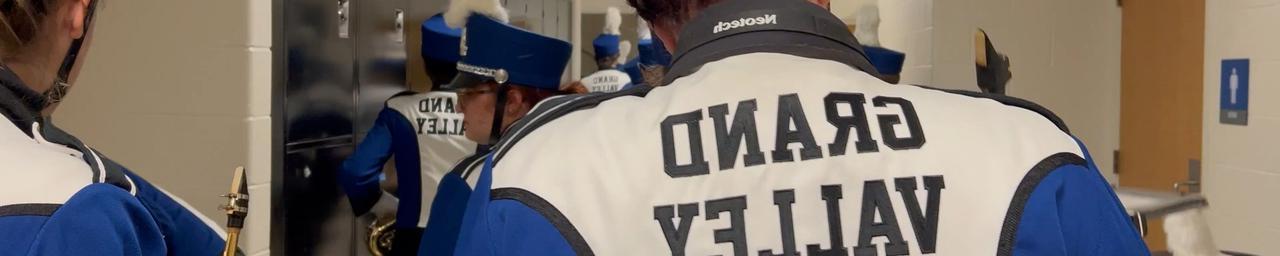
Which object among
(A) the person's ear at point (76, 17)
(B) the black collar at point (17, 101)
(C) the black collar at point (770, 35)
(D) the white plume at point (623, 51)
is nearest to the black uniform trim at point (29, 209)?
(B) the black collar at point (17, 101)

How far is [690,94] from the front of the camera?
35.8 inches

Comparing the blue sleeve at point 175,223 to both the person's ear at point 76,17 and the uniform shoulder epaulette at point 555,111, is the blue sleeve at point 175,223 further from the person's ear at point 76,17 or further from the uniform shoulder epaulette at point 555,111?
the uniform shoulder epaulette at point 555,111

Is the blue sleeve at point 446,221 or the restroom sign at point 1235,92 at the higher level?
the restroom sign at point 1235,92

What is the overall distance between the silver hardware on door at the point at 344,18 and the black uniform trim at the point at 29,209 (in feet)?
6.51

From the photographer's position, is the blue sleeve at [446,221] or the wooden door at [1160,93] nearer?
the blue sleeve at [446,221]

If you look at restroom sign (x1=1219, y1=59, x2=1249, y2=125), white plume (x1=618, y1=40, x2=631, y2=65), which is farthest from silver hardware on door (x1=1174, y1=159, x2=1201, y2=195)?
white plume (x1=618, y1=40, x2=631, y2=65)

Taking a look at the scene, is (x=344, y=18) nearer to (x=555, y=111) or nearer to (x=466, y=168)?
(x=466, y=168)

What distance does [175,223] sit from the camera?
0.97m

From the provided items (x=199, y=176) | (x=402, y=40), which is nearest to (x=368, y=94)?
(x=402, y=40)

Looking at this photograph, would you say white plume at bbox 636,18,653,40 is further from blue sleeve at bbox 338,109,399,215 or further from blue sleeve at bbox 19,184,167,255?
blue sleeve at bbox 19,184,167,255

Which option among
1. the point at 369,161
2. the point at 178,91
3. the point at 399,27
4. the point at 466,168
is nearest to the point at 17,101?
the point at 466,168

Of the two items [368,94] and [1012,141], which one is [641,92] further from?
[368,94]

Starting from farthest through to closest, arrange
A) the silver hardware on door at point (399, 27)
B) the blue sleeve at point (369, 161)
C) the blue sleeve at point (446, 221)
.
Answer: the silver hardware on door at point (399, 27) < the blue sleeve at point (369, 161) < the blue sleeve at point (446, 221)

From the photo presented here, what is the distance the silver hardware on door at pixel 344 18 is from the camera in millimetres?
2779
